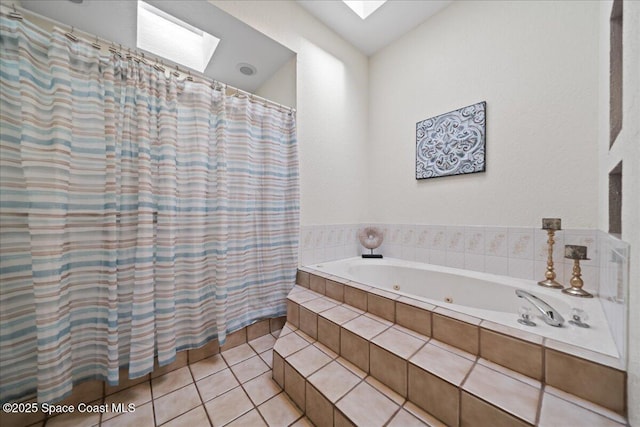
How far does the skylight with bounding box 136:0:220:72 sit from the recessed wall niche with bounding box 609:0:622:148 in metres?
2.29

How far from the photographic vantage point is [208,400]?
1.08 meters

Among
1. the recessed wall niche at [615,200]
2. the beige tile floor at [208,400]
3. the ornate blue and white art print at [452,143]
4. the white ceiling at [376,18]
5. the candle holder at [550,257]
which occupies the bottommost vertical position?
the beige tile floor at [208,400]

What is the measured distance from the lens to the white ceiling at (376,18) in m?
1.77

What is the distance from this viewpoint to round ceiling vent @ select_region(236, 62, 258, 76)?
1.94 m

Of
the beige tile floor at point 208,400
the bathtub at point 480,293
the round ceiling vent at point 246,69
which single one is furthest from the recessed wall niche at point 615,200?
the round ceiling vent at point 246,69

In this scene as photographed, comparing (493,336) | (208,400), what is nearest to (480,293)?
(493,336)

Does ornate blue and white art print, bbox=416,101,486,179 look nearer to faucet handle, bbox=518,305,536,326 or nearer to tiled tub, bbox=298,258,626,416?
tiled tub, bbox=298,258,626,416

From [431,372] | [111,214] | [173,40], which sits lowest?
[431,372]

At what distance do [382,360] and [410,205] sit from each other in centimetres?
144

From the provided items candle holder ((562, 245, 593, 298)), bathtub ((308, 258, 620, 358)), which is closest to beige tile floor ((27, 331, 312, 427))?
bathtub ((308, 258, 620, 358))

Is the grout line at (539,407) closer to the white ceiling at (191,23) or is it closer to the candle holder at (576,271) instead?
the candle holder at (576,271)

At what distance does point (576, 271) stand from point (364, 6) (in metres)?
2.46

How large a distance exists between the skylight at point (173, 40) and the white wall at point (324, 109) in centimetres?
56

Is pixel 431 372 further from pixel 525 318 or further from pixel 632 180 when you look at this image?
pixel 632 180
